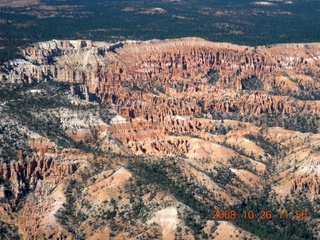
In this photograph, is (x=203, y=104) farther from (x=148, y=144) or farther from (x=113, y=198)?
(x=113, y=198)

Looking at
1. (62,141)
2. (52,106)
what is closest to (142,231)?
(62,141)
